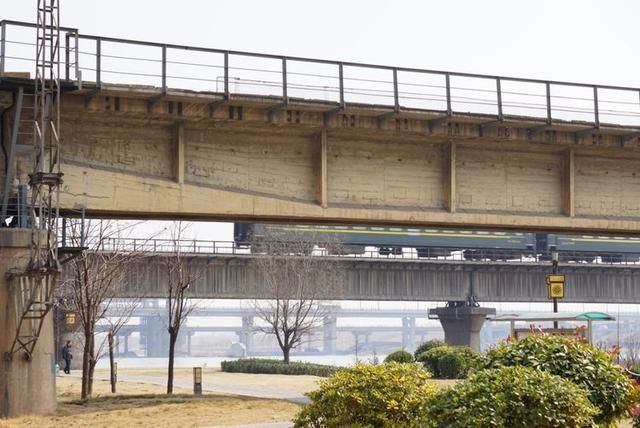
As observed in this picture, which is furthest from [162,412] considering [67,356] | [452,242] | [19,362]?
[452,242]

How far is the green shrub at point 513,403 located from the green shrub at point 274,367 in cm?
3747

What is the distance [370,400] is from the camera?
1593 cm

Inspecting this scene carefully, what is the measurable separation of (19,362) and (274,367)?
1157 inches

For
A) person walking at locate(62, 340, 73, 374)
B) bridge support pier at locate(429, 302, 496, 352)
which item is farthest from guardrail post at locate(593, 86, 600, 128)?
bridge support pier at locate(429, 302, 496, 352)

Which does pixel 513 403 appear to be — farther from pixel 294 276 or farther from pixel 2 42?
pixel 294 276

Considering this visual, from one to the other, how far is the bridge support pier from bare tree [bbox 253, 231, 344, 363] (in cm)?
1314

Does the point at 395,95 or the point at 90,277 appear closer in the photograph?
the point at 395,95

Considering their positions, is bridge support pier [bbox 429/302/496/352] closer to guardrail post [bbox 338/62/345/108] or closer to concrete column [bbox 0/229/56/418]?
guardrail post [bbox 338/62/345/108]

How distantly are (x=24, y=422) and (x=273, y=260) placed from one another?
36981 millimetres

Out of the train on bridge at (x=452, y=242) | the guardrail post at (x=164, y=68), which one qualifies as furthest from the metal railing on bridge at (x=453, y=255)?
the guardrail post at (x=164, y=68)

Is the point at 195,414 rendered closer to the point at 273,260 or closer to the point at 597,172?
the point at 597,172

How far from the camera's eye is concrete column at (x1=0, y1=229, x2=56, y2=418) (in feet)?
85.7

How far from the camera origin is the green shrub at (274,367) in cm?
5334

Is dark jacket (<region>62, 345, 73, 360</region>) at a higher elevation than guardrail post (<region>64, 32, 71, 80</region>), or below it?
below
